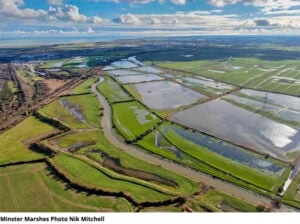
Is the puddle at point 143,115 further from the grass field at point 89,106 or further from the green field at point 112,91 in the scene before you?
the green field at point 112,91

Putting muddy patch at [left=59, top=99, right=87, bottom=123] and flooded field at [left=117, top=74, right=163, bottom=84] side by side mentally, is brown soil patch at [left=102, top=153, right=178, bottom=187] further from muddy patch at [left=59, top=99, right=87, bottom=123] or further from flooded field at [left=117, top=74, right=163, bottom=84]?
flooded field at [left=117, top=74, right=163, bottom=84]

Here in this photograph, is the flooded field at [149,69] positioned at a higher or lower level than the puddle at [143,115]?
lower

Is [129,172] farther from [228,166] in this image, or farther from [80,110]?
[80,110]

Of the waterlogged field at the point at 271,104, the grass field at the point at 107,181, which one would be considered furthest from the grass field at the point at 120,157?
the waterlogged field at the point at 271,104

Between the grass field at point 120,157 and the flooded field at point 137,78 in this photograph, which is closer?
the grass field at point 120,157

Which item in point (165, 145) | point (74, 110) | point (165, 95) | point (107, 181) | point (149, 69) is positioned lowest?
point (149, 69)

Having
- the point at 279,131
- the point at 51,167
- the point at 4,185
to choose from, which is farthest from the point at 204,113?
the point at 4,185

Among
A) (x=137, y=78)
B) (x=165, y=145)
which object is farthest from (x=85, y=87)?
(x=165, y=145)
